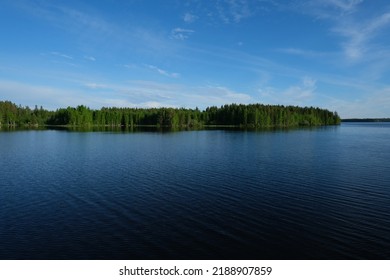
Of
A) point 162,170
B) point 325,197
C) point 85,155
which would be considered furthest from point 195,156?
point 325,197

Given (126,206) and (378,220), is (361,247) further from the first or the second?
(126,206)

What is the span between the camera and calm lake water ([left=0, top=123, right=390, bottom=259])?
19969mm

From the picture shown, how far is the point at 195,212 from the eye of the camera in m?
27.3

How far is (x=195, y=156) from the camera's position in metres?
63.8

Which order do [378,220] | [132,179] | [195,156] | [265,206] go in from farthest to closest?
[195,156] → [132,179] → [265,206] → [378,220]

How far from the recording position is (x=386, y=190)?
114ft

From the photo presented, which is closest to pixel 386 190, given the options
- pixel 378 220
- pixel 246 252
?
pixel 378 220

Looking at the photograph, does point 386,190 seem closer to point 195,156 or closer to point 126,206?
point 126,206

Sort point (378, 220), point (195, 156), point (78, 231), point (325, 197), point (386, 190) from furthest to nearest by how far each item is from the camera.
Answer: point (195, 156) → point (386, 190) → point (325, 197) → point (378, 220) → point (78, 231)

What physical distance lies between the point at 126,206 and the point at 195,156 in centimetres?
3532

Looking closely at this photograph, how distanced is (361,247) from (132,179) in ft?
92.4

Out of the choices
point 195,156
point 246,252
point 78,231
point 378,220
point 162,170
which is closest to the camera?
point 246,252

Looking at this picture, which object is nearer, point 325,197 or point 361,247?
point 361,247

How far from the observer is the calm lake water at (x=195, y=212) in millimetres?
19969
